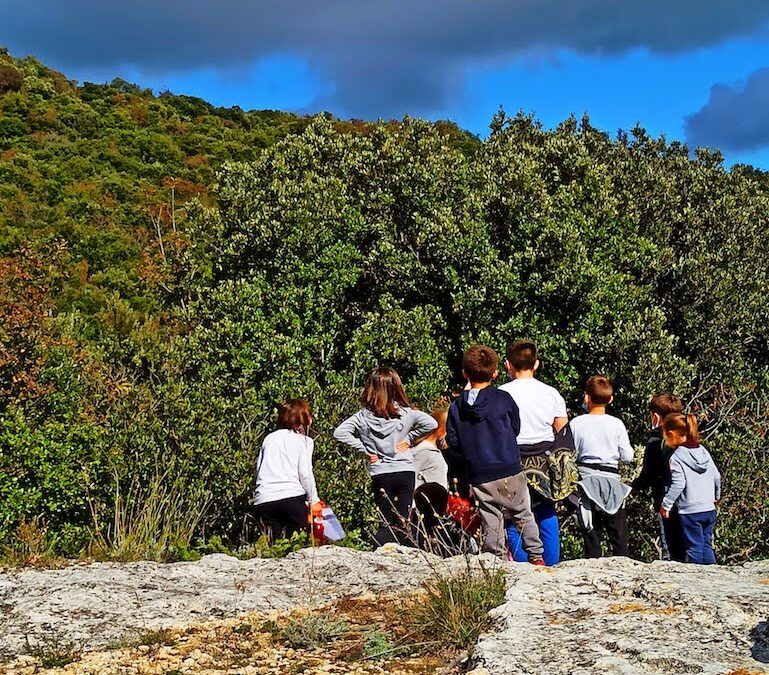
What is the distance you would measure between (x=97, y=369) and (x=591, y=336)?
666cm

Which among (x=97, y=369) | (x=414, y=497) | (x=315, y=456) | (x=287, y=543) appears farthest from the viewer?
(x=97, y=369)

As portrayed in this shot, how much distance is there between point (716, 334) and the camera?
44.1ft

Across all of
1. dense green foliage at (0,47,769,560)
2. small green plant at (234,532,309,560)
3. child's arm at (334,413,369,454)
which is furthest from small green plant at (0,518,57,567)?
child's arm at (334,413,369,454)

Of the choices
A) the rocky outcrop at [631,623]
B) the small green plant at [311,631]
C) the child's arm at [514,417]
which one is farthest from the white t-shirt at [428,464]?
the small green plant at [311,631]

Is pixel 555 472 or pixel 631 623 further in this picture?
pixel 555 472

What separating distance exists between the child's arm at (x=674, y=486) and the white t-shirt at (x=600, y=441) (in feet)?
1.05

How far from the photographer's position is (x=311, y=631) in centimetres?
381

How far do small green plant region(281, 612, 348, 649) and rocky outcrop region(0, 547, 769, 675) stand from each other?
0.47 metres

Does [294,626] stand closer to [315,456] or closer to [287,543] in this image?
[287,543]

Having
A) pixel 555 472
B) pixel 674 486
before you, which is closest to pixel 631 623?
pixel 555 472

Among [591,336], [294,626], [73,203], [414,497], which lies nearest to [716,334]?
[591,336]

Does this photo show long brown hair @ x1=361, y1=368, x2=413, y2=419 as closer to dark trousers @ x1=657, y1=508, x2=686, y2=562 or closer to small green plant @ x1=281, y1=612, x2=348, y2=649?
dark trousers @ x1=657, y1=508, x2=686, y2=562

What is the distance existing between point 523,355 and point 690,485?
5.32 feet

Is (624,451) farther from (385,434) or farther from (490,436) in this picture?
(385,434)
